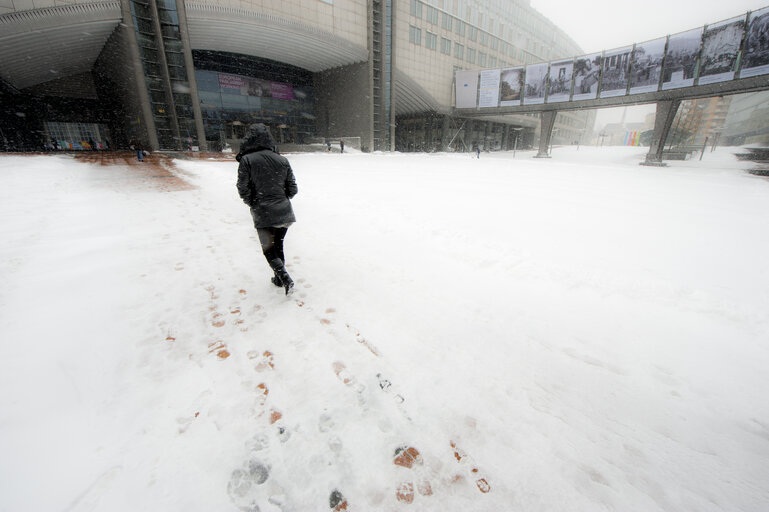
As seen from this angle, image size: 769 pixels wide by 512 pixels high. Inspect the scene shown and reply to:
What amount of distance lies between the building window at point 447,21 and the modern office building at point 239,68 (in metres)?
0.22

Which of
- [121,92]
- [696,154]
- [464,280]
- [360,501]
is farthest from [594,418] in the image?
[696,154]

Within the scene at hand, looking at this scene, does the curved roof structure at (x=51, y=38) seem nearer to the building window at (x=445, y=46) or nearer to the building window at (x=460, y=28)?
the building window at (x=445, y=46)

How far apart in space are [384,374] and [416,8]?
4176 cm

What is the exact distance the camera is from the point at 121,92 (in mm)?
24562

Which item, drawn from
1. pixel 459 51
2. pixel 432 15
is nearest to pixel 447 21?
pixel 432 15

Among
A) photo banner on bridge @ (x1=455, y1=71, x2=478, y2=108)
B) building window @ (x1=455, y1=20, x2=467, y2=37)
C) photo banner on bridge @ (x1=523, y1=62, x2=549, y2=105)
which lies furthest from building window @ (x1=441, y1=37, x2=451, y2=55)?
photo banner on bridge @ (x1=523, y1=62, x2=549, y2=105)

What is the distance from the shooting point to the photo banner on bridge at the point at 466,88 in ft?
117

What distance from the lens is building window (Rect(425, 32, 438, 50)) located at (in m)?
34.7

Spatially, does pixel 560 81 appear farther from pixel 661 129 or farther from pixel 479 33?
pixel 479 33

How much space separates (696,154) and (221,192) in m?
42.3

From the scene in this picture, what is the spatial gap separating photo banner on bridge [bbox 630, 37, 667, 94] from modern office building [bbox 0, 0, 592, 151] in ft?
63.1

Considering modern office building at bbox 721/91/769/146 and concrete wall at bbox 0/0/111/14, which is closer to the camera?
concrete wall at bbox 0/0/111/14

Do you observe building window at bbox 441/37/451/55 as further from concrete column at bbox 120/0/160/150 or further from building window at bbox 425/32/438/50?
concrete column at bbox 120/0/160/150

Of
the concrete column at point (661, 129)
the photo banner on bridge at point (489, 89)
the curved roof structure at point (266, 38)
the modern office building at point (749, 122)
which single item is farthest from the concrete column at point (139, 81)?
the modern office building at point (749, 122)
